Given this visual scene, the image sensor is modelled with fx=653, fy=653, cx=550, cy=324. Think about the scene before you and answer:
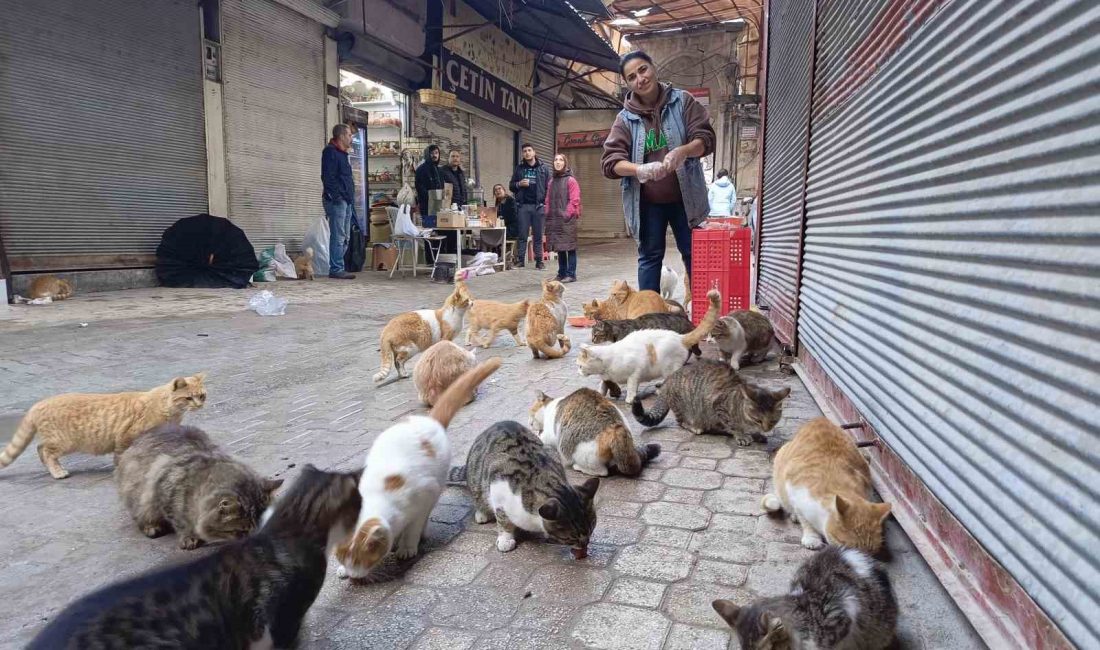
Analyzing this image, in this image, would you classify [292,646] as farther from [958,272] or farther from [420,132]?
[420,132]

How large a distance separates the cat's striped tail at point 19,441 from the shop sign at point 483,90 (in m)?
13.1

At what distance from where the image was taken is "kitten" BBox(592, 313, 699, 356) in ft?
17.0

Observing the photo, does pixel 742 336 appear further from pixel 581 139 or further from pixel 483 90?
pixel 581 139

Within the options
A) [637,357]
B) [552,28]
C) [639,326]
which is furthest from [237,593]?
[552,28]

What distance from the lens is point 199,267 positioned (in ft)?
31.7

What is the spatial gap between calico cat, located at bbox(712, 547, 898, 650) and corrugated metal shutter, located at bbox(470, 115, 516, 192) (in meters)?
16.3

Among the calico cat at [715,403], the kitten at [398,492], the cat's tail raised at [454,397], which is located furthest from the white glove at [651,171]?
the kitten at [398,492]

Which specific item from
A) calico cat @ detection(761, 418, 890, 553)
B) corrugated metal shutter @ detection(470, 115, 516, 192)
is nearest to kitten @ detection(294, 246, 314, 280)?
corrugated metal shutter @ detection(470, 115, 516, 192)

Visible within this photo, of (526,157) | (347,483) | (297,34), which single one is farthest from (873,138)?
(297,34)

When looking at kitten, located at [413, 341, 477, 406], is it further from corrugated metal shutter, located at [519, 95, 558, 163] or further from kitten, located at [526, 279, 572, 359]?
corrugated metal shutter, located at [519, 95, 558, 163]

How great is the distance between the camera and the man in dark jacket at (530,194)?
13469 mm

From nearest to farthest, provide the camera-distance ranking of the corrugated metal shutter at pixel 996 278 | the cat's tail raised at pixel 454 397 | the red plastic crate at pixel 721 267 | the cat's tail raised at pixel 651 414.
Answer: the corrugated metal shutter at pixel 996 278
the cat's tail raised at pixel 454 397
the cat's tail raised at pixel 651 414
the red plastic crate at pixel 721 267

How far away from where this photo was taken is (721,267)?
619cm

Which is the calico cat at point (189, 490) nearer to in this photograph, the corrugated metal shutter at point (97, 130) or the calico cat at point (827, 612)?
the calico cat at point (827, 612)
